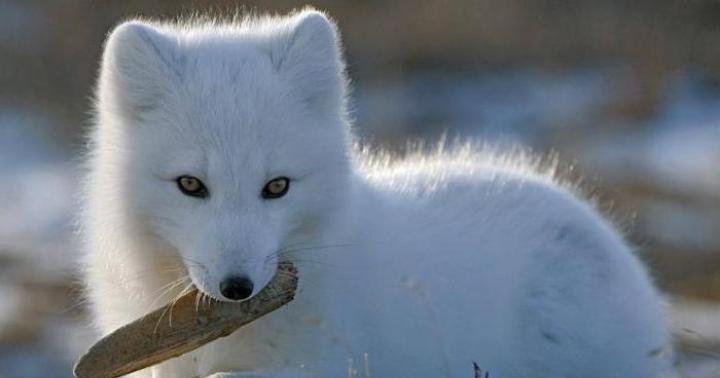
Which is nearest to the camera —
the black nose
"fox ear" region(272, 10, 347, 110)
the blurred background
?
the black nose

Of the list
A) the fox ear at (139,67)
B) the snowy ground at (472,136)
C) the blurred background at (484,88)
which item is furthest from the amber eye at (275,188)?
the blurred background at (484,88)

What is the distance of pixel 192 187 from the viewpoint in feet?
16.4

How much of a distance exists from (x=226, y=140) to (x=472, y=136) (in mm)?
8791

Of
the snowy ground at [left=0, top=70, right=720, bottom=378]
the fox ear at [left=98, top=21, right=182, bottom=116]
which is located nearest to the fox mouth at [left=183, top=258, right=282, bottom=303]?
the fox ear at [left=98, top=21, right=182, bottom=116]

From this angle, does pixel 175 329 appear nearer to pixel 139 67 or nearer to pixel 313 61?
pixel 139 67

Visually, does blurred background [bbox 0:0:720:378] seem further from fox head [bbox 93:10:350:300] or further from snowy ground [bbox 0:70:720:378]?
fox head [bbox 93:10:350:300]

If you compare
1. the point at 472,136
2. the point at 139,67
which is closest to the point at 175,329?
the point at 139,67

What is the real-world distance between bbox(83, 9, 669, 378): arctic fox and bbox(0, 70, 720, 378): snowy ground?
128 inches

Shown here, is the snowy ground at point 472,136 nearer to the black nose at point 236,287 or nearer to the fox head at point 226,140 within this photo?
the fox head at point 226,140

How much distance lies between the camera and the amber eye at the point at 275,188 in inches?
199

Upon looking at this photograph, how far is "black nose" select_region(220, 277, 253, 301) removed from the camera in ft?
15.6

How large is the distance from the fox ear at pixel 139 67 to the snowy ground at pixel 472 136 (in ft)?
13.5

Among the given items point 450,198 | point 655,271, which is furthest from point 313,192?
point 655,271

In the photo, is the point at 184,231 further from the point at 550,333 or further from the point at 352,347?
the point at 550,333
